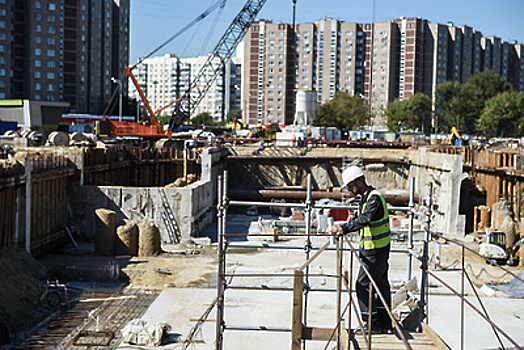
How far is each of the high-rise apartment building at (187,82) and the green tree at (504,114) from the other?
75538mm

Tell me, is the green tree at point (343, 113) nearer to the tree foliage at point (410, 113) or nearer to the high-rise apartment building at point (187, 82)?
the tree foliage at point (410, 113)

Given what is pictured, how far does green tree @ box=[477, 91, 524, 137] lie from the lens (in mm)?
70938

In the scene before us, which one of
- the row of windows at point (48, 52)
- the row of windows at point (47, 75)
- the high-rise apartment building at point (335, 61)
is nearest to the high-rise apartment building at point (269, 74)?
the high-rise apartment building at point (335, 61)

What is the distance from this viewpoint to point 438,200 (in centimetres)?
2814

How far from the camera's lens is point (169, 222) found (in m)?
21.3

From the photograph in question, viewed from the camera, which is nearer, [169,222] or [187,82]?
[169,222]

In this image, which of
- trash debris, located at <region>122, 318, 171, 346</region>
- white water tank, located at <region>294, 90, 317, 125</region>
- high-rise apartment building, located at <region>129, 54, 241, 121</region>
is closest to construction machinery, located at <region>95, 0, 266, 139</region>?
white water tank, located at <region>294, 90, 317, 125</region>

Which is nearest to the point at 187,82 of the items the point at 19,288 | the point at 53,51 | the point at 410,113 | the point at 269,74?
the point at 269,74

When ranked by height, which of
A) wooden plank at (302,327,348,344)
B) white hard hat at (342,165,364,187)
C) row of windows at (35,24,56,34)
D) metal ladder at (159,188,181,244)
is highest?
row of windows at (35,24,56,34)

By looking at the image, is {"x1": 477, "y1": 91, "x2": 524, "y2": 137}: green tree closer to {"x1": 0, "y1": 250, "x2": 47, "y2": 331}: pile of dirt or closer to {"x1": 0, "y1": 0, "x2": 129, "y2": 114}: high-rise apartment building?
{"x1": 0, "y1": 0, "x2": 129, "y2": 114}: high-rise apartment building

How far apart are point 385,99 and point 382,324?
97376mm

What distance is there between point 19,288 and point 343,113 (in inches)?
2323

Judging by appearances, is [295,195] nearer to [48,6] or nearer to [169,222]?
[169,222]

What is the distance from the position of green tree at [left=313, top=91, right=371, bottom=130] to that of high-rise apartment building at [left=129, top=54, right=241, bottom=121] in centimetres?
7038
